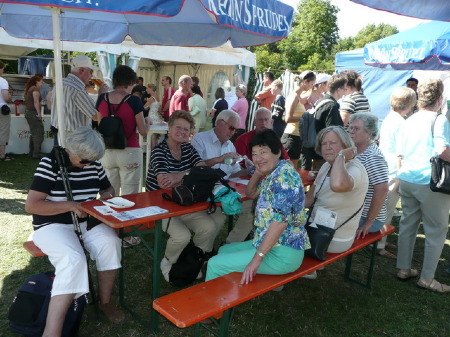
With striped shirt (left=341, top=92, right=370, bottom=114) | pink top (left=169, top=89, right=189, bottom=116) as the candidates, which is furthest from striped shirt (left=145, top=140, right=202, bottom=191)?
pink top (left=169, top=89, right=189, bottom=116)

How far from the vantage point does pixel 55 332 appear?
2.14m

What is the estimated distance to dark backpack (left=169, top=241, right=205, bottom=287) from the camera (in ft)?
10.2

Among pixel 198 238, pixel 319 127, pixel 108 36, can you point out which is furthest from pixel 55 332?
pixel 108 36

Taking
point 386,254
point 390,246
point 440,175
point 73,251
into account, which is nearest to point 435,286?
point 386,254

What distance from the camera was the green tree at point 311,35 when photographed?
40.8m

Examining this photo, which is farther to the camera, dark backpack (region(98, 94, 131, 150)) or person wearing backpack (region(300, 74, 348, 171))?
person wearing backpack (region(300, 74, 348, 171))

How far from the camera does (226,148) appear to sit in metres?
3.86

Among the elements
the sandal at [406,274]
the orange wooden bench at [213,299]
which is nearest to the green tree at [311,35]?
the sandal at [406,274]

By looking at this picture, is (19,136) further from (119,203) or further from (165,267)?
(119,203)

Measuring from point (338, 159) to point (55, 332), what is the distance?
6.54 ft

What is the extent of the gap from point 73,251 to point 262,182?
121 centimetres

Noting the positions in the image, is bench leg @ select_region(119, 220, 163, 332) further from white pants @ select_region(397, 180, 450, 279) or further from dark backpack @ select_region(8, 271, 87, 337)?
white pants @ select_region(397, 180, 450, 279)

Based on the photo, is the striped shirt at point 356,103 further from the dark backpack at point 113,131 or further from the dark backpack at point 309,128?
the dark backpack at point 113,131

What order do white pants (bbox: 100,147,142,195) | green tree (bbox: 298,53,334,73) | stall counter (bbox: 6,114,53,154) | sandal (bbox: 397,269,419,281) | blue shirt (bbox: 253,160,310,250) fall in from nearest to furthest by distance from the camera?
blue shirt (bbox: 253,160,310,250)
sandal (bbox: 397,269,419,281)
white pants (bbox: 100,147,142,195)
stall counter (bbox: 6,114,53,154)
green tree (bbox: 298,53,334,73)
